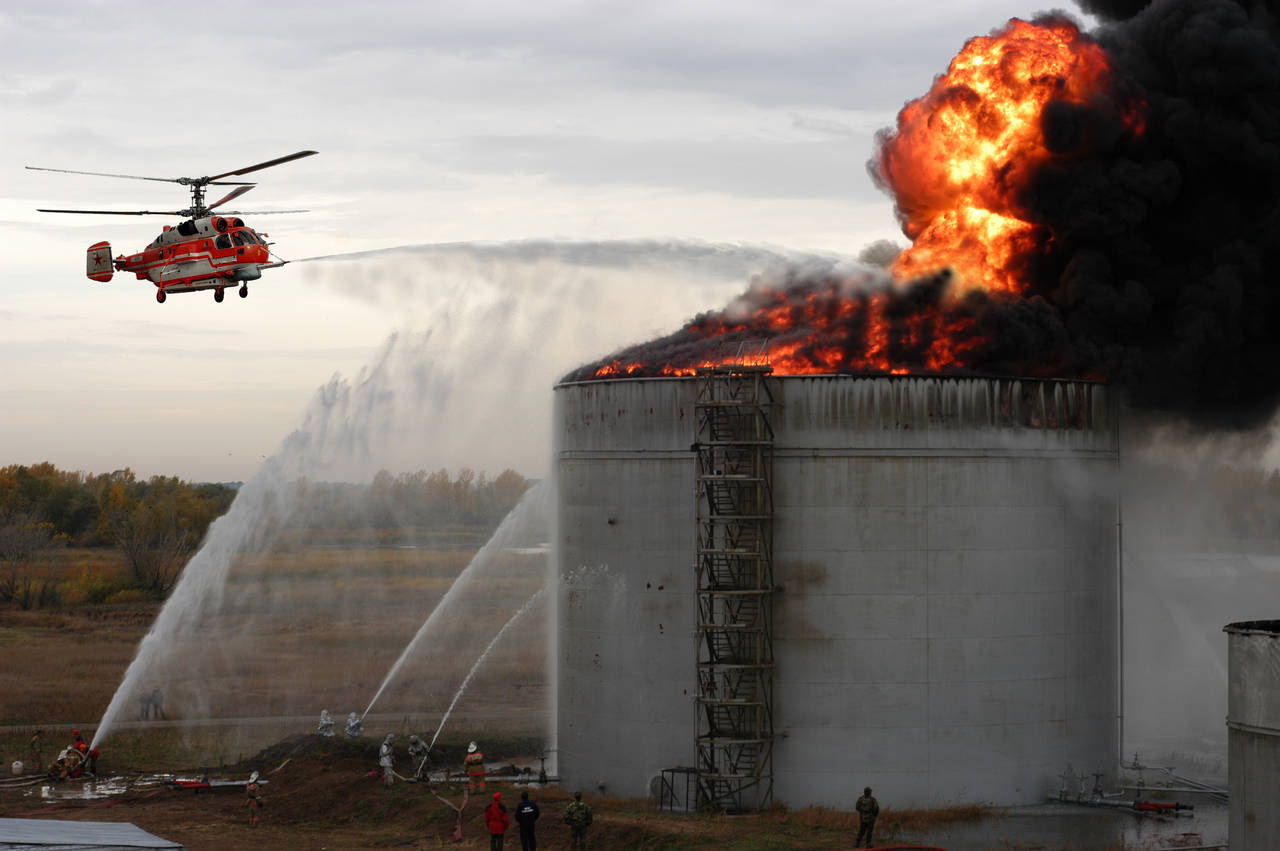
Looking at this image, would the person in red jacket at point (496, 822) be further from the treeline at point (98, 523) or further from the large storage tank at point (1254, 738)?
the treeline at point (98, 523)

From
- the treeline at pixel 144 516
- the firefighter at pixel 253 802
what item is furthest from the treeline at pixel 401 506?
the firefighter at pixel 253 802

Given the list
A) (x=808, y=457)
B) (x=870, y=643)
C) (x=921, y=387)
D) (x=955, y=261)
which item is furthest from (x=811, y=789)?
(x=955, y=261)

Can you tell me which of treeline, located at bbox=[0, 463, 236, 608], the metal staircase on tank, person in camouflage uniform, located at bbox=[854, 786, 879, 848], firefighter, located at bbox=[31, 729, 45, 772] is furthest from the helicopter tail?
treeline, located at bbox=[0, 463, 236, 608]

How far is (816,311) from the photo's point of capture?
35.6 meters

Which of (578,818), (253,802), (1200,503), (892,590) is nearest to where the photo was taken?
(578,818)

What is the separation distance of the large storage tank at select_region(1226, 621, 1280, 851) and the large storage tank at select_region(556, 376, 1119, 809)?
5.77 m

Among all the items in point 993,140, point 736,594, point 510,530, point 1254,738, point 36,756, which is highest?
point 993,140

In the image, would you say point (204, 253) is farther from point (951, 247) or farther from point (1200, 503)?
point (1200, 503)

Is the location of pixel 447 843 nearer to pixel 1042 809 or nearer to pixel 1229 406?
pixel 1042 809

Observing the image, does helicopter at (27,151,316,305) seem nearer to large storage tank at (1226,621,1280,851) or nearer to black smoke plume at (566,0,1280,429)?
black smoke plume at (566,0,1280,429)

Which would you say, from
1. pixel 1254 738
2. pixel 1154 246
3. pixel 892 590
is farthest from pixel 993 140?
pixel 1254 738

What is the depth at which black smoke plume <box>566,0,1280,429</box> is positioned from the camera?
34.7 metres

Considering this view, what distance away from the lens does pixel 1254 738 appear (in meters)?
27.5

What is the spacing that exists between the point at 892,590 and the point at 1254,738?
324 inches
